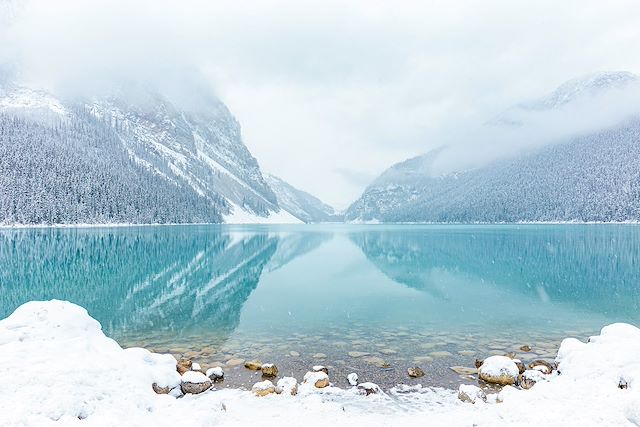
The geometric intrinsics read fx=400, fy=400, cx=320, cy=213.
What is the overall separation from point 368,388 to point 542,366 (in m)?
8.00

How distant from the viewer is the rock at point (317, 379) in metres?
16.1

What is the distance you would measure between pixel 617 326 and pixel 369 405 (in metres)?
12.6

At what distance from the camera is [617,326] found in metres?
18.3

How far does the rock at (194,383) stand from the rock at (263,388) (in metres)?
1.94

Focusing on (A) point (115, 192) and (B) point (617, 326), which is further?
(A) point (115, 192)

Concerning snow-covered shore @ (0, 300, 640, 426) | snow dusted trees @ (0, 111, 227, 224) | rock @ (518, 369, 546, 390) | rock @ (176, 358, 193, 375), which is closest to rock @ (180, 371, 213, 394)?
snow-covered shore @ (0, 300, 640, 426)

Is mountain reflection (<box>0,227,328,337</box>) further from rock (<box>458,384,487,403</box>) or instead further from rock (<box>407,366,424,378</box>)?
rock (<box>458,384,487,403</box>)

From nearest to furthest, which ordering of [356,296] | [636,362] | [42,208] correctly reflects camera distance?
1. [636,362]
2. [356,296]
3. [42,208]

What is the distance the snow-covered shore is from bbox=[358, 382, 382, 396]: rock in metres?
0.40

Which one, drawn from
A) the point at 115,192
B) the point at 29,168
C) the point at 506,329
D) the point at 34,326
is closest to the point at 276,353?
the point at 34,326

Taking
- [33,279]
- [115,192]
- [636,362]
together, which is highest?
[115,192]

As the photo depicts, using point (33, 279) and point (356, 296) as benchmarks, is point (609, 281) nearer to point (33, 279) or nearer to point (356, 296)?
point (356, 296)

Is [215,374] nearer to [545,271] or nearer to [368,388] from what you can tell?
[368,388]

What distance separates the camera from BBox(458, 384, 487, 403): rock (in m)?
14.6
